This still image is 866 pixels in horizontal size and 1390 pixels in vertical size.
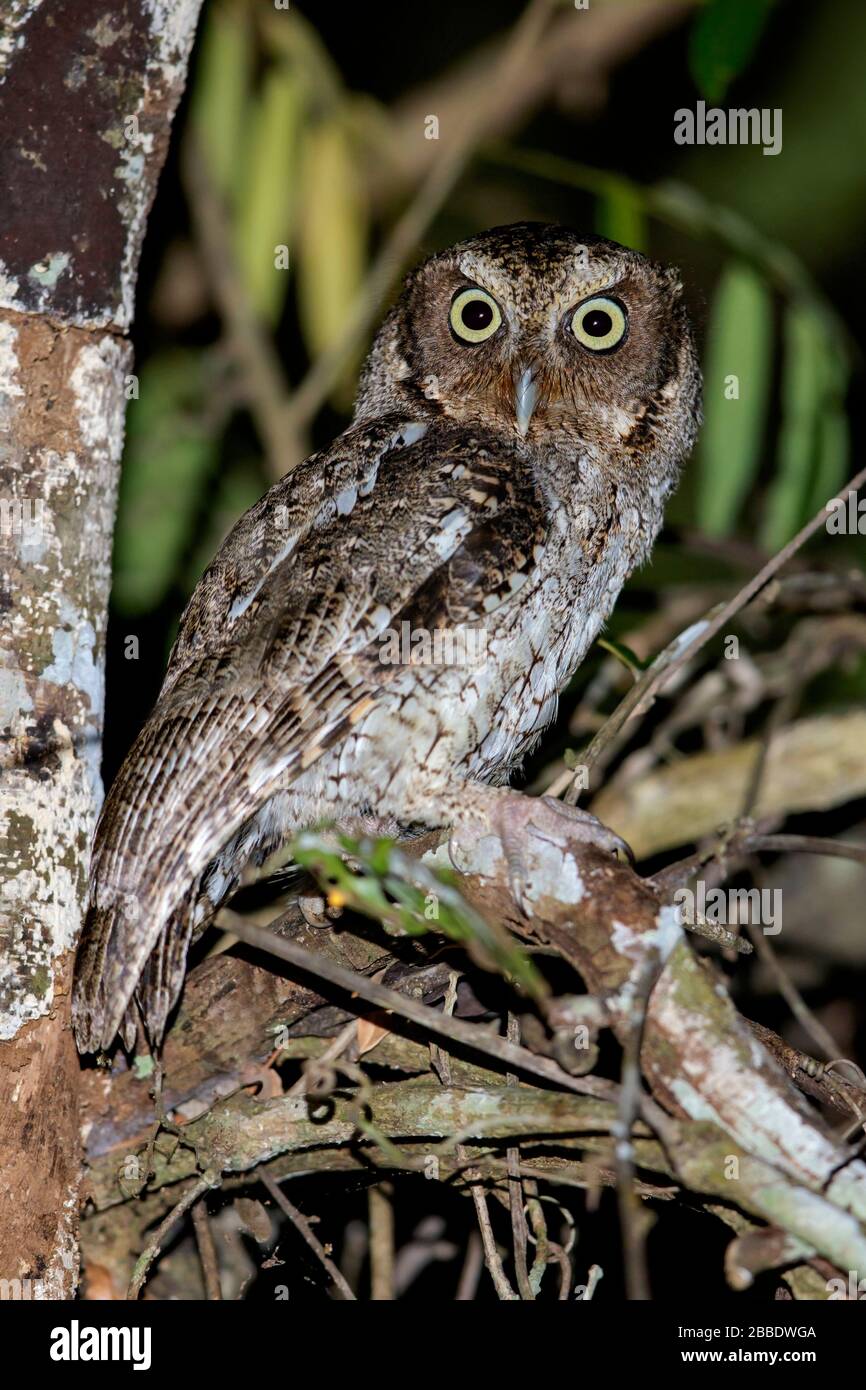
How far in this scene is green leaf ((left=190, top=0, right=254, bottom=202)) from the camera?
11.8 feet

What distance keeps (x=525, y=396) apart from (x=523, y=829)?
0.89 m

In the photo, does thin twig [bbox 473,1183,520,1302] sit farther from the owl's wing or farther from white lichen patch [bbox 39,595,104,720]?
white lichen patch [bbox 39,595,104,720]

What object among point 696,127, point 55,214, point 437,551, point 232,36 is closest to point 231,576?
point 437,551

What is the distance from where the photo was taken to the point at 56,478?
7.38ft

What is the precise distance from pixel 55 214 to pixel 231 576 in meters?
0.65

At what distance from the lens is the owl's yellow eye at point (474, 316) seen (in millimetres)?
2682

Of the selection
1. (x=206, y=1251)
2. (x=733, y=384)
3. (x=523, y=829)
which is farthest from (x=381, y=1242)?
(x=733, y=384)

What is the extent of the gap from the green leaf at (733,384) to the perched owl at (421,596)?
0.26 m

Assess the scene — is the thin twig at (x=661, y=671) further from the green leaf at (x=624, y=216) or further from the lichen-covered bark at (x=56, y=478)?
the green leaf at (x=624, y=216)

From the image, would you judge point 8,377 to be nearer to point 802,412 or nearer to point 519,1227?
point 519,1227

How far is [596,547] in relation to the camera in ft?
8.47

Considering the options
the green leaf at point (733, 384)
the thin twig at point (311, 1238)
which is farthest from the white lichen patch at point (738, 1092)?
the green leaf at point (733, 384)

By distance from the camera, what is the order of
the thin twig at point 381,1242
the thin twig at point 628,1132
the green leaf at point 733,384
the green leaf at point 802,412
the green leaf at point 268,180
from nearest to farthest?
the thin twig at point 628,1132, the thin twig at point 381,1242, the green leaf at point 733,384, the green leaf at point 802,412, the green leaf at point 268,180

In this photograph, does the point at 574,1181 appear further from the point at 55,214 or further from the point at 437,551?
the point at 55,214
